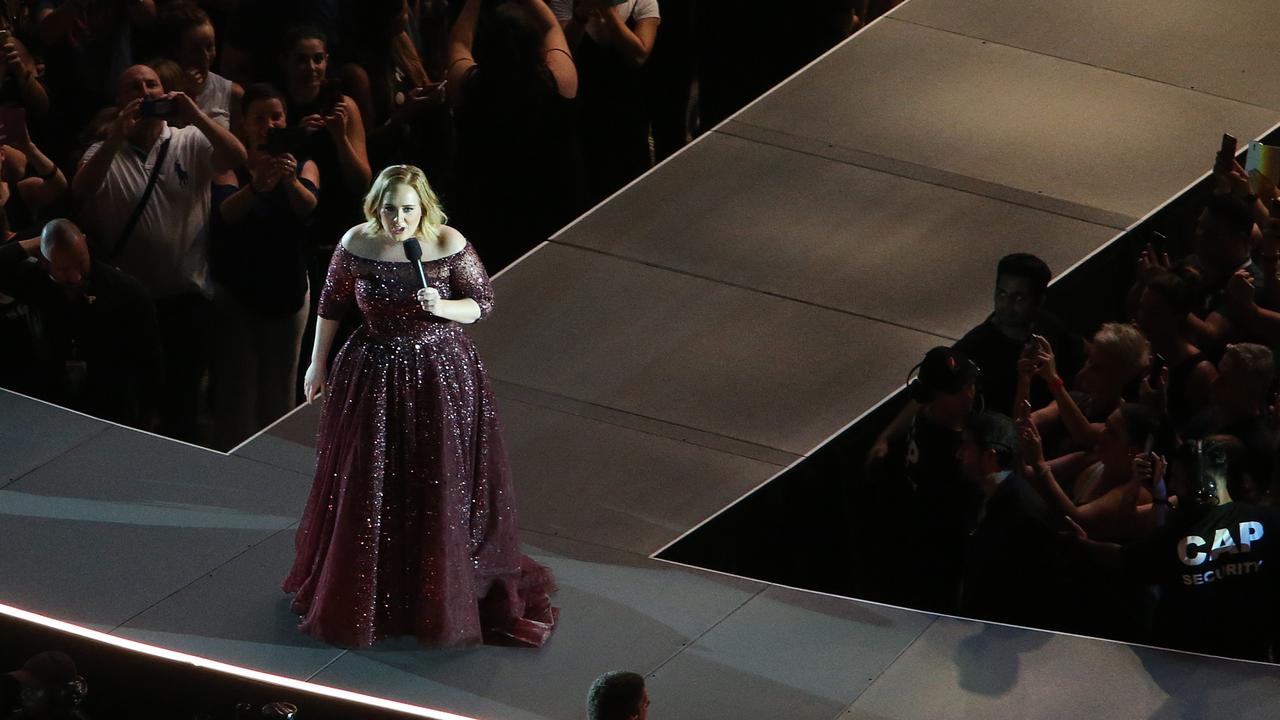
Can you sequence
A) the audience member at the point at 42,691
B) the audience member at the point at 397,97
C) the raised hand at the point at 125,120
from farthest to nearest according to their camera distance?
the audience member at the point at 397,97
the raised hand at the point at 125,120
the audience member at the point at 42,691

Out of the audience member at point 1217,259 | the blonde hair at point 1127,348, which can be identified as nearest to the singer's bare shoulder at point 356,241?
the blonde hair at point 1127,348

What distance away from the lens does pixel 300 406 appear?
347 inches

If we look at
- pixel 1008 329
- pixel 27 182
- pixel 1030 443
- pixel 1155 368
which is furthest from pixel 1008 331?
pixel 27 182

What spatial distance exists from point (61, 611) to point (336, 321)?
4.48ft

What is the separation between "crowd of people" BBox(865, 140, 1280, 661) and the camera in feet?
23.0

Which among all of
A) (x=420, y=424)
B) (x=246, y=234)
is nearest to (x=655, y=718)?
(x=420, y=424)

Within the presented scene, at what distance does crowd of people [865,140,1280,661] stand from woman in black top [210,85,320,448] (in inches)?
94.1

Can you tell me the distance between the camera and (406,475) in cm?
704

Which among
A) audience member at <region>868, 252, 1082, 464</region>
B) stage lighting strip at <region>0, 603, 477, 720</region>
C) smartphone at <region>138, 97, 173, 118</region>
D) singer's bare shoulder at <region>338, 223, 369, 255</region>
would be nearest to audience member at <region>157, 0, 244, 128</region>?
smartphone at <region>138, 97, 173, 118</region>

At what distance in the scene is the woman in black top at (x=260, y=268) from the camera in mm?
8398

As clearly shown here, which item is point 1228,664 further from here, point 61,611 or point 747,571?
point 61,611

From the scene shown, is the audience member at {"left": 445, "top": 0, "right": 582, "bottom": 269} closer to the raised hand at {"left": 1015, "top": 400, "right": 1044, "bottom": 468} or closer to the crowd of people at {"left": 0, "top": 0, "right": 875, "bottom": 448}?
the crowd of people at {"left": 0, "top": 0, "right": 875, "bottom": 448}

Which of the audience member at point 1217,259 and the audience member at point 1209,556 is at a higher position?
the audience member at point 1217,259

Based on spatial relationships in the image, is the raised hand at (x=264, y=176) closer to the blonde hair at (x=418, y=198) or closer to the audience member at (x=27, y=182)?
the audience member at (x=27, y=182)
